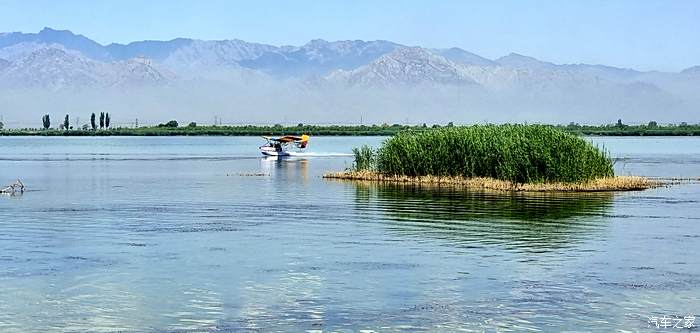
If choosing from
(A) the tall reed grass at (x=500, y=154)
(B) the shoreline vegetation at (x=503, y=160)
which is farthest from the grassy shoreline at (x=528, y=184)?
(A) the tall reed grass at (x=500, y=154)

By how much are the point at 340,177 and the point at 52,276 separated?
3940cm

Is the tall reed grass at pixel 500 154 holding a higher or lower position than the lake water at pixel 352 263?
higher

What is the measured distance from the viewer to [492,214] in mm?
36031

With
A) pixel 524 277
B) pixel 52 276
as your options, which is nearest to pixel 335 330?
pixel 524 277

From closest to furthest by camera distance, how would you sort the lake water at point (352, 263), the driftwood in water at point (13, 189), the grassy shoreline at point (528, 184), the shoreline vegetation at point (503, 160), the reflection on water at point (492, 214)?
1. the lake water at point (352, 263)
2. the reflection on water at point (492, 214)
3. the grassy shoreline at point (528, 184)
4. the shoreline vegetation at point (503, 160)
5. the driftwood in water at point (13, 189)

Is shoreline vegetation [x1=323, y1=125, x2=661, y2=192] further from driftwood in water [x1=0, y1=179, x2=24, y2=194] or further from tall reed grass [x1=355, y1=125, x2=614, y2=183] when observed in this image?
driftwood in water [x1=0, y1=179, x2=24, y2=194]

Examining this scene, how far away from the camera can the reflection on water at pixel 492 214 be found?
96.3ft

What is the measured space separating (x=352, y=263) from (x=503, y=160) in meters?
26.2

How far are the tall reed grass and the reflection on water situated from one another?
8.47 ft

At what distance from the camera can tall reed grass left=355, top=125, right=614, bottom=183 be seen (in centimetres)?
4731

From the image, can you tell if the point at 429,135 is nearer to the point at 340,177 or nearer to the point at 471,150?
the point at 471,150

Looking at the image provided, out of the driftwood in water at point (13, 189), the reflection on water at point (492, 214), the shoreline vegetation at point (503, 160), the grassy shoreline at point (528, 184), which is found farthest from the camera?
the driftwood in water at point (13, 189)

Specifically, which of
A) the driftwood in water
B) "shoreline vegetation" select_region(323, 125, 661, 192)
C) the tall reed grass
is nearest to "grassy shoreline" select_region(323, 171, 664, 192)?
"shoreline vegetation" select_region(323, 125, 661, 192)

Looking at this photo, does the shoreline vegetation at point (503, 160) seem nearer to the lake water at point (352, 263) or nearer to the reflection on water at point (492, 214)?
the reflection on water at point (492, 214)
